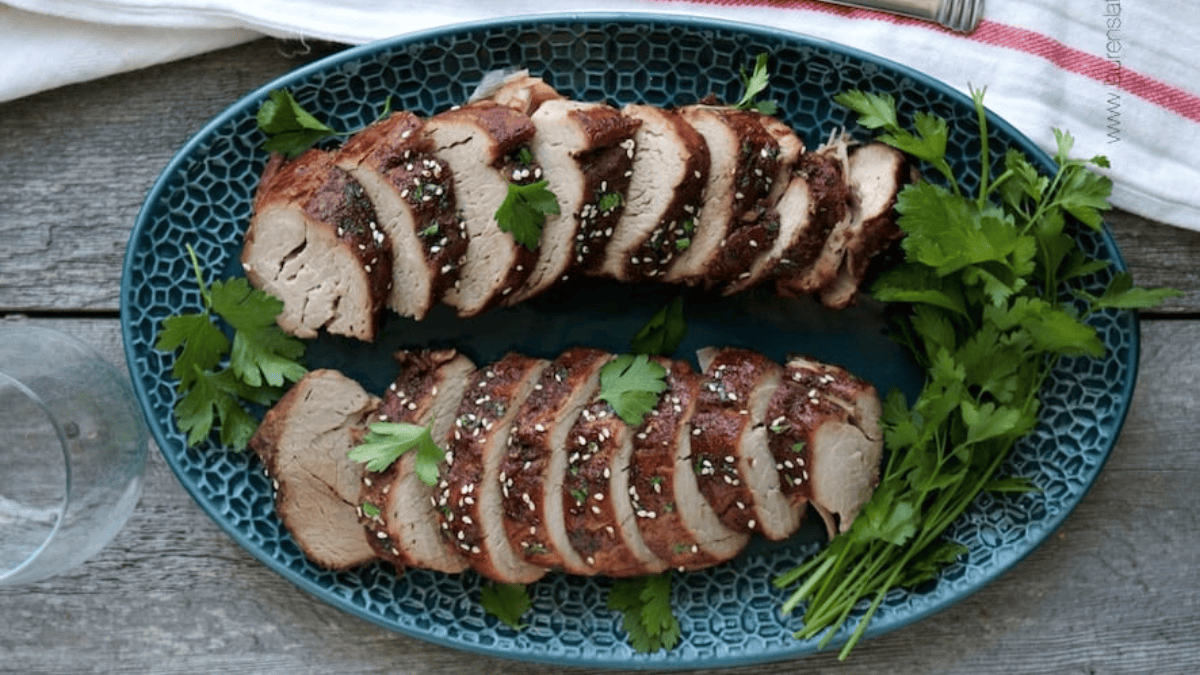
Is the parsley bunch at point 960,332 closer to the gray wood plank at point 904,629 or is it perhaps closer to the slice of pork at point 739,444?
the slice of pork at point 739,444

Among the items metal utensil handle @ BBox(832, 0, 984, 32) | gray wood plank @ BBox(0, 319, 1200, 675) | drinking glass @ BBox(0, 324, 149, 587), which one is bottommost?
gray wood plank @ BBox(0, 319, 1200, 675)

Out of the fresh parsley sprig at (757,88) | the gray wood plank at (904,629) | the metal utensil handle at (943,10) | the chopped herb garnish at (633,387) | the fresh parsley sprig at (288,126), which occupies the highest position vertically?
the metal utensil handle at (943,10)

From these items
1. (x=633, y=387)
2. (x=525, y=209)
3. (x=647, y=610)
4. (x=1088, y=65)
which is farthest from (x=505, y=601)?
(x=1088, y=65)

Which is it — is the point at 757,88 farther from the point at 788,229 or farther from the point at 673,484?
the point at 673,484

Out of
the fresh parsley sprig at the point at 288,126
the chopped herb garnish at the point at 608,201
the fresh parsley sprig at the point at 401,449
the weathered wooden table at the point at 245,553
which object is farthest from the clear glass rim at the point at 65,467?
the chopped herb garnish at the point at 608,201

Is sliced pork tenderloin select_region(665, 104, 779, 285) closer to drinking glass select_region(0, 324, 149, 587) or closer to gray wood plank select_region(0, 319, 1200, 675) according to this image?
gray wood plank select_region(0, 319, 1200, 675)

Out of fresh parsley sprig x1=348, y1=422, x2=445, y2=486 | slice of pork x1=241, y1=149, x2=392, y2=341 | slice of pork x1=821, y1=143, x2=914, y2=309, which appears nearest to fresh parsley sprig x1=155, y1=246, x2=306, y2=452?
slice of pork x1=241, y1=149, x2=392, y2=341
